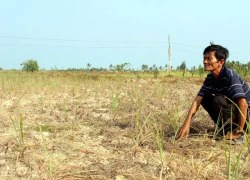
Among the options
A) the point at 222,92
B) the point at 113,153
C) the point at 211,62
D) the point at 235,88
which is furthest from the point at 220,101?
the point at 113,153

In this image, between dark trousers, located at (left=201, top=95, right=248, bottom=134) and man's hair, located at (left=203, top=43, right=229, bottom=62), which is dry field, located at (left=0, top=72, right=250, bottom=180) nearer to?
dark trousers, located at (left=201, top=95, right=248, bottom=134)

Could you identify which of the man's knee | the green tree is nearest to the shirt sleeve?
the man's knee

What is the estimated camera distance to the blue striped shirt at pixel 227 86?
3.56m

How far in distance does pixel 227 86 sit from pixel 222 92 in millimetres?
120

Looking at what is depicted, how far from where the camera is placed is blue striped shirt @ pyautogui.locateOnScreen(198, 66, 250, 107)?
3.56 metres

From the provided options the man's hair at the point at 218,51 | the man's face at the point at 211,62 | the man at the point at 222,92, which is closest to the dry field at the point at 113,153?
the man at the point at 222,92

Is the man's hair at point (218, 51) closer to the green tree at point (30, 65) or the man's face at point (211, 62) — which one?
the man's face at point (211, 62)

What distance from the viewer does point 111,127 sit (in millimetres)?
4223

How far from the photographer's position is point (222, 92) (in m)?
3.78

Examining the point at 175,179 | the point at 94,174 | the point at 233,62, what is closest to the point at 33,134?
the point at 94,174

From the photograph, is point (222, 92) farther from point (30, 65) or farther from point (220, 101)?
point (30, 65)

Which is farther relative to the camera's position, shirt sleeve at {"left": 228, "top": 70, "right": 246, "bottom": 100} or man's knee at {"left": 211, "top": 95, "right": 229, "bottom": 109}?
man's knee at {"left": 211, "top": 95, "right": 229, "bottom": 109}

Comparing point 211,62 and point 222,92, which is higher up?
point 211,62

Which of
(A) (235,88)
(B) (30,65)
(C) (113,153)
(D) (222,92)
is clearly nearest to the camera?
(C) (113,153)
